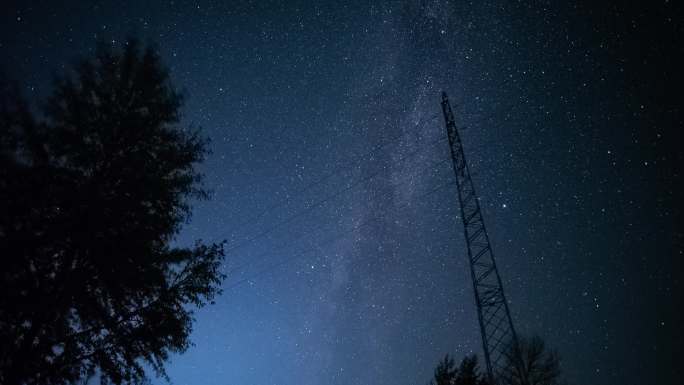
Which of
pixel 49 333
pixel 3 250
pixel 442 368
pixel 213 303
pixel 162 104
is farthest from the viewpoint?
pixel 442 368

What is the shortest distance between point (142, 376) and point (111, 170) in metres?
3.97

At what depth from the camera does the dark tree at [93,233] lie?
17.3ft

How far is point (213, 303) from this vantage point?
6773 millimetres

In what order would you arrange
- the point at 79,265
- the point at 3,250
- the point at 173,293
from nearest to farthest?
the point at 3,250, the point at 79,265, the point at 173,293

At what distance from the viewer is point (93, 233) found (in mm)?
5918

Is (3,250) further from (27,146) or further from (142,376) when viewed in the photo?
(142,376)

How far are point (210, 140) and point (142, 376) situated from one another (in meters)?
5.06

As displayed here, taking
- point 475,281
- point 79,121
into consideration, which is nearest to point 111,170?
point 79,121

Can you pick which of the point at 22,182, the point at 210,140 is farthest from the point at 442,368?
the point at 22,182

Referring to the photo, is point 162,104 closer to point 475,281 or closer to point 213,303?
point 213,303

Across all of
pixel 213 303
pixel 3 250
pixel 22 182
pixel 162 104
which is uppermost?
pixel 162 104

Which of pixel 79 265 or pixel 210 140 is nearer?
pixel 79 265

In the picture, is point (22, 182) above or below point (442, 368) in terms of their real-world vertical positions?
above

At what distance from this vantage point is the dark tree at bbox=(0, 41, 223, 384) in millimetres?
5273
